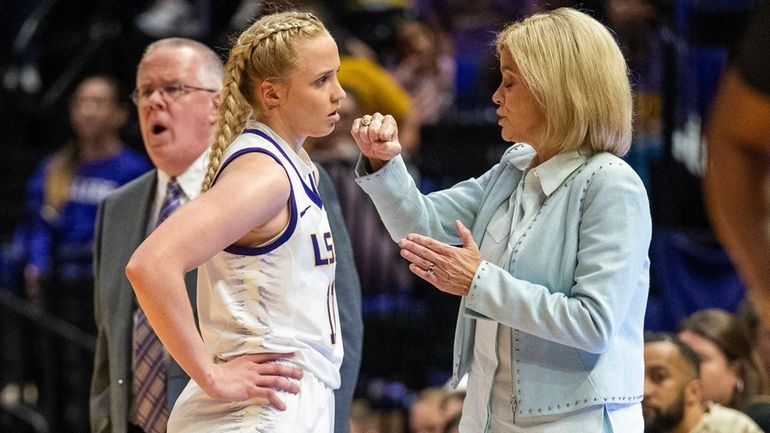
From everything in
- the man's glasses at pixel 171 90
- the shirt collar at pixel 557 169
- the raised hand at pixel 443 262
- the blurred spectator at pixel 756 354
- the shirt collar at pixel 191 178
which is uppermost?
the man's glasses at pixel 171 90

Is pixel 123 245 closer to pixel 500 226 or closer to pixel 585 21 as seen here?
pixel 500 226

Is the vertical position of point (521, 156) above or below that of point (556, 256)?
above

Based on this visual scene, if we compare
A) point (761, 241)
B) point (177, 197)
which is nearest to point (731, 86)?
point (761, 241)

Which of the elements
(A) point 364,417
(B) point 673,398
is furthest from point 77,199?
(B) point 673,398

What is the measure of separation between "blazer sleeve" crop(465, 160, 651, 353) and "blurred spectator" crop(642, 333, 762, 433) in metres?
1.61

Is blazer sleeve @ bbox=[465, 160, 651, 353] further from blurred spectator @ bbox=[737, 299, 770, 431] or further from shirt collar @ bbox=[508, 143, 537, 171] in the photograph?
blurred spectator @ bbox=[737, 299, 770, 431]

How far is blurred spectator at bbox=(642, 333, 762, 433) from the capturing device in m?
4.30

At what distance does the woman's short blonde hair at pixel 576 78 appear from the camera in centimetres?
283

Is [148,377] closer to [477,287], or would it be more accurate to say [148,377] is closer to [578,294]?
[477,287]

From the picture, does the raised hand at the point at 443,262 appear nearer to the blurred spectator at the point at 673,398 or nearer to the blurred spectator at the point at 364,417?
the blurred spectator at the point at 673,398

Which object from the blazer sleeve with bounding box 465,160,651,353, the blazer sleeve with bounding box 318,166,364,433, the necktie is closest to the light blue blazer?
the blazer sleeve with bounding box 465,160,651,353

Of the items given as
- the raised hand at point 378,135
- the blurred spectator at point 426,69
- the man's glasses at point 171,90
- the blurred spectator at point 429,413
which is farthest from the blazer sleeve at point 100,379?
the blurred spectator at point 426,69

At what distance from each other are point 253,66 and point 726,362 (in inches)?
104

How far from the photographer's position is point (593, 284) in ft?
8.94
